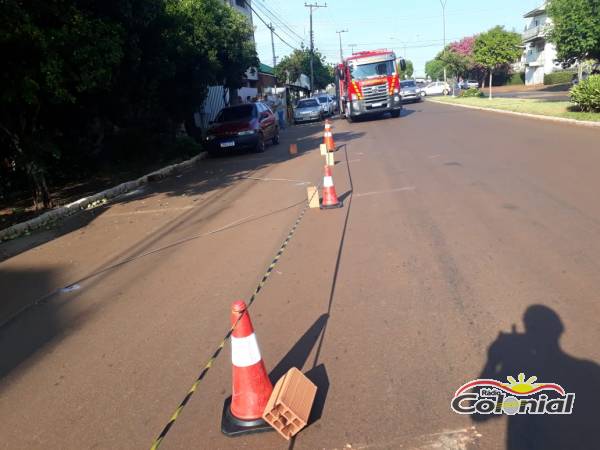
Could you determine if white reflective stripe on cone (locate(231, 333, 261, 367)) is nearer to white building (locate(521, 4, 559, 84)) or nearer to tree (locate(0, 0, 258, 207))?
tree (locate(0, 0, 258, 207))

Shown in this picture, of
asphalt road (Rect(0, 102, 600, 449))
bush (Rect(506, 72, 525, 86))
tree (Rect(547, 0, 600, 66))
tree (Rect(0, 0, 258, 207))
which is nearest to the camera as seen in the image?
asphalt road (Rect(0, 102, 600, 449))

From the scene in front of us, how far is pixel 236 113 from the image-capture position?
1928cm

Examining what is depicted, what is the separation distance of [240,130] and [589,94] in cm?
1242

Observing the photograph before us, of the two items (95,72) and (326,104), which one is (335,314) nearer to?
(95,72)

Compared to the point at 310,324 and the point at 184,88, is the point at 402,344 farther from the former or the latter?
the point at 184,88

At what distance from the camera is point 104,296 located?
569 centimetres

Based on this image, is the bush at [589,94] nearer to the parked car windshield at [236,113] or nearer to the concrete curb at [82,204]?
the parked car windshield at [236,113]

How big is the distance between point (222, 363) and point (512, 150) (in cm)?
1111

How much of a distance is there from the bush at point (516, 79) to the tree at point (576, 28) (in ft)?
178

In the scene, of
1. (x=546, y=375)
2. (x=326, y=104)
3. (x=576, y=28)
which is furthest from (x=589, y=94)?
(x=326, y=104)

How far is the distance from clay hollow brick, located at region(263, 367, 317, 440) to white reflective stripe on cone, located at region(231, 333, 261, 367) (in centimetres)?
23

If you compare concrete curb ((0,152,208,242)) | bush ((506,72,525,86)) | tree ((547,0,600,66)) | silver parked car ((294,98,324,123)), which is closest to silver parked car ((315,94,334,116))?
silver parked car ((294,98,324,123))

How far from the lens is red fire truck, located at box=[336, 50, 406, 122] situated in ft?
88.3

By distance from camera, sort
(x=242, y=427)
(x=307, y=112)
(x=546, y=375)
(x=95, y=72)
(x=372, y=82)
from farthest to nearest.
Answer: (x=307, y=112)
(x=372, y=82)
(x=95, y=72)
(x=546, y=375)
(x=242, y=427)
